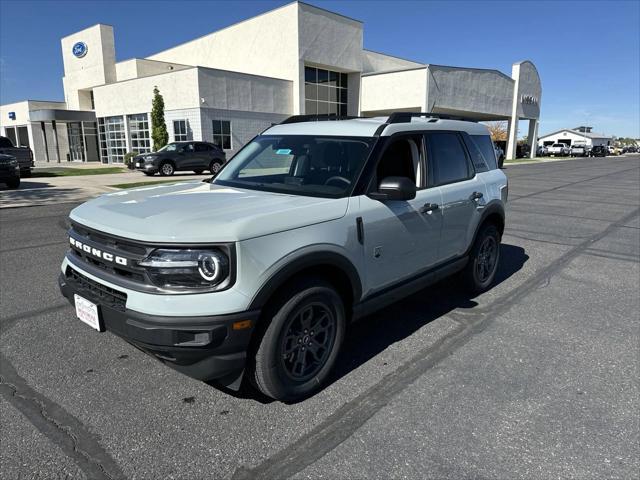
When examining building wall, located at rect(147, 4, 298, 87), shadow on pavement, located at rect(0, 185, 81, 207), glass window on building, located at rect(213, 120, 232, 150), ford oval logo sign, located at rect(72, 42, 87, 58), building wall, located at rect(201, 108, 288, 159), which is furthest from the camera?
ford oval logo sign, located at rect(72, 42, 87, 58)

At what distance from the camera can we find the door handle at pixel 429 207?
12.8ft

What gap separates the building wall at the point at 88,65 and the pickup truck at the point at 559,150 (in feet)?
203

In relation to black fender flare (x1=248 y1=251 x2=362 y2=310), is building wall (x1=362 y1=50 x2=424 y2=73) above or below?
above

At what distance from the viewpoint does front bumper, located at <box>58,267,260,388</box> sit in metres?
2.51

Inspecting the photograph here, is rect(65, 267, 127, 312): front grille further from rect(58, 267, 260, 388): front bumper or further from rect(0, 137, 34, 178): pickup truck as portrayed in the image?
rect(0, 137, 34, 178): pickup truck

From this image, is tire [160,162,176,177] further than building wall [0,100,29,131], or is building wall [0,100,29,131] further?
building wall [0,100,29,131]

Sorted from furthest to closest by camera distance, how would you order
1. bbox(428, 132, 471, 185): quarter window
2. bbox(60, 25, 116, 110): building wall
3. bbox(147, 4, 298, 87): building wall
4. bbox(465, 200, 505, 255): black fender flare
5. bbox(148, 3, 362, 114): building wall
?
bbox(60, 25, 116, 110): building wall, bbox(147, 4, 298, 87): building wall, bbox(148, 3, 362, 114): building wall, bbox(465, 200, 505, 255): black fender flare, bbox(428, 132, 471, 185): quarter window

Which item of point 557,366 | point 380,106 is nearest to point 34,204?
point 557,366

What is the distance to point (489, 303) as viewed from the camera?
16.5 feet

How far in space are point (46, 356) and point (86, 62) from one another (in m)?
42.0

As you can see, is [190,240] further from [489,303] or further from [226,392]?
[489,303]

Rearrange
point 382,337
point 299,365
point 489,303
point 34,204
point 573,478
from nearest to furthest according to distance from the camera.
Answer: point 573,478 → point 299,365 → point 382,337 → point 489,303 → point 34,204

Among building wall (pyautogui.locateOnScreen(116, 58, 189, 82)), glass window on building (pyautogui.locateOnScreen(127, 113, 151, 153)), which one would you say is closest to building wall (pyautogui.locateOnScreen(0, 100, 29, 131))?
building wall (pyautogui.locateOnScreen(116, 58, 189, 82))

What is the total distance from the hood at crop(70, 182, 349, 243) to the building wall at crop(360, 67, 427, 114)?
35.0 meters
